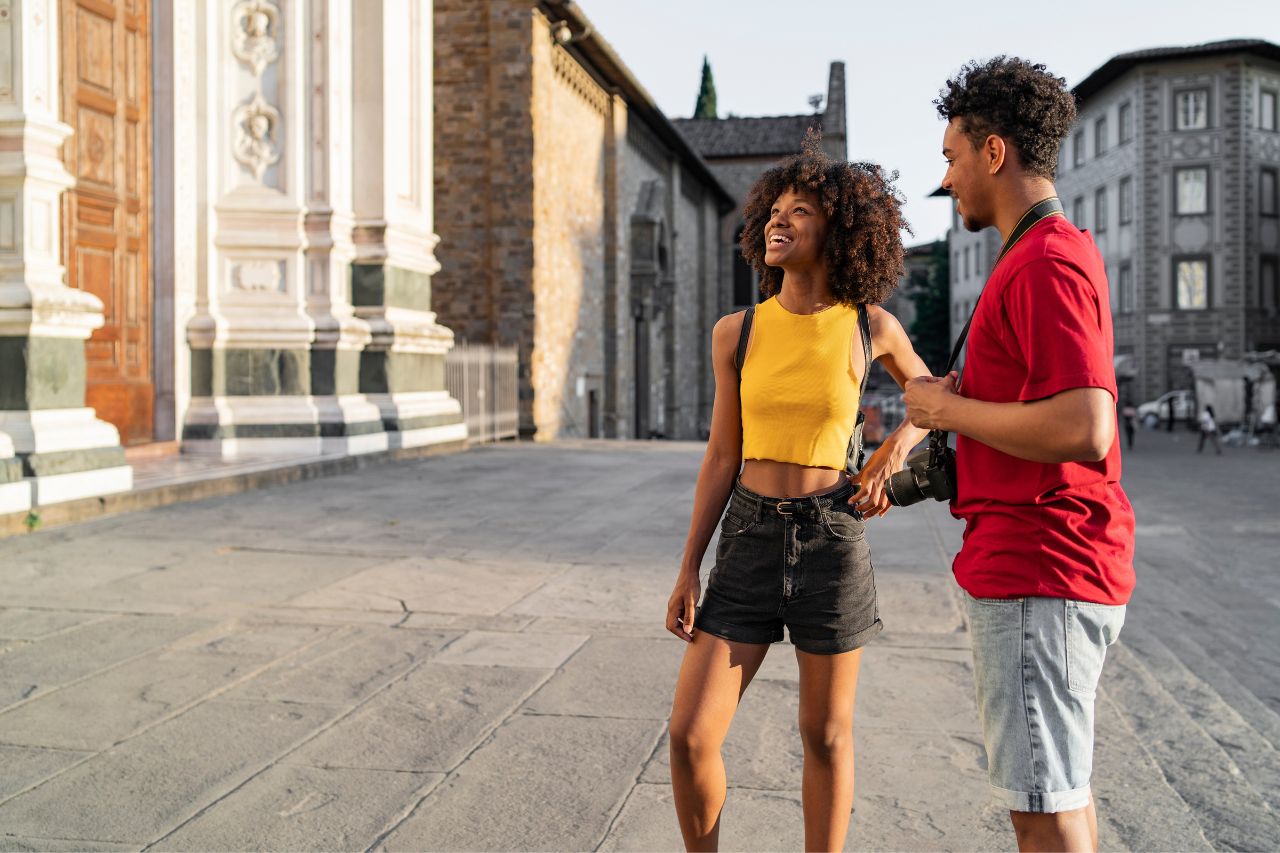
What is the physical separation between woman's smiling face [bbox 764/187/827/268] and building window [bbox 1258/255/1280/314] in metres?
44.6

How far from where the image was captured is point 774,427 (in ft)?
9.16

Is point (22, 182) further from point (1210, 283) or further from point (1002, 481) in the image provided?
point (1210, 283)

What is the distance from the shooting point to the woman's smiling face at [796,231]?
9.40 ft

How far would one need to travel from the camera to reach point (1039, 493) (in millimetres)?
2096

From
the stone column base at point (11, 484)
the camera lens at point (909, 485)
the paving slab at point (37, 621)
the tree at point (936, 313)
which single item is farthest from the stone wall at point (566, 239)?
the tree at point (936, 313)

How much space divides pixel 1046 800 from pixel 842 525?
31.8 inches

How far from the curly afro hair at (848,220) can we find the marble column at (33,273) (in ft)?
22.5

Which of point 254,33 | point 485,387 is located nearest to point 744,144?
point 485,387

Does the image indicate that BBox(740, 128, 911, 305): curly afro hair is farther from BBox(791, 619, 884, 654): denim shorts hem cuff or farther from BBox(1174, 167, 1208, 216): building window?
BBox(1174, 167, 1208, 216): building window

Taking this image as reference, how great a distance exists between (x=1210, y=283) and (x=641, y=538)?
39263mm

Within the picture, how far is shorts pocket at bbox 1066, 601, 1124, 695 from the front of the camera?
209 centimetres

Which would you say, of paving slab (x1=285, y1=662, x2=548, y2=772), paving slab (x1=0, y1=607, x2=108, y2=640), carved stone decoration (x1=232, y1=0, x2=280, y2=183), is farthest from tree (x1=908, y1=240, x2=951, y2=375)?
paving slab (x1=285, y1=662, x2=548, y2=772)

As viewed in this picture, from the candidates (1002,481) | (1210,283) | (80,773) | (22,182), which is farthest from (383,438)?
(1210,283)

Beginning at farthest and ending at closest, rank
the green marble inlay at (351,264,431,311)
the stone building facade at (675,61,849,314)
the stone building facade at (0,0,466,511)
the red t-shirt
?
the stone building facade at (675,61,849,314), the green marble inlay at (351,264,431,311), the stone building facade at (0,0,466,511), the red t-shirt
